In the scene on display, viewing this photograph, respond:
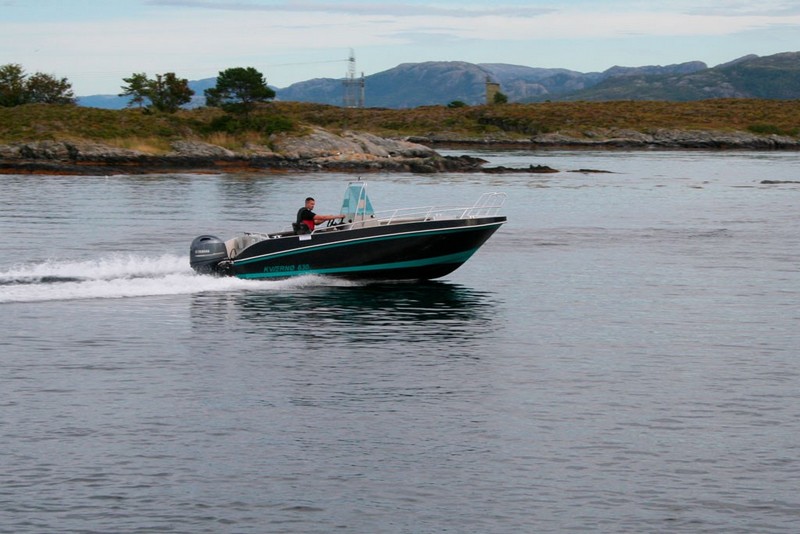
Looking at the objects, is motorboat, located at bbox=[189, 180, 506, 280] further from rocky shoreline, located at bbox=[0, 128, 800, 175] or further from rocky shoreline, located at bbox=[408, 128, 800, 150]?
rocky shoreline, located at bbox=[408, 128, 800, 150]

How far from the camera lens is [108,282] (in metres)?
28.7

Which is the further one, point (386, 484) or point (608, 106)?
point (608, 106)

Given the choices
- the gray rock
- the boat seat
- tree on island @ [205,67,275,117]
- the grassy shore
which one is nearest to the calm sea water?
the boat seat

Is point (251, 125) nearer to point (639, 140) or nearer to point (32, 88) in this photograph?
point (32, 88)

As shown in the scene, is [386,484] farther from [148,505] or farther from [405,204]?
[405,204]

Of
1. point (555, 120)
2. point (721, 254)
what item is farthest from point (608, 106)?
point (721, 254)

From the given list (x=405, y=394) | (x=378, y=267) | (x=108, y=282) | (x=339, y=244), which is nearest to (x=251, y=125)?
(x=108, y=282)

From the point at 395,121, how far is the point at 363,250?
131 metres

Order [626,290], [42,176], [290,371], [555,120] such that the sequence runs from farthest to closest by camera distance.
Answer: [555,120]
[42,176]
[626,290]
[290,371]

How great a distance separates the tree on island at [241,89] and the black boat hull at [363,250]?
75.4 metres

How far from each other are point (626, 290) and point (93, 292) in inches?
557

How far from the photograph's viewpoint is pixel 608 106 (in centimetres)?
16488

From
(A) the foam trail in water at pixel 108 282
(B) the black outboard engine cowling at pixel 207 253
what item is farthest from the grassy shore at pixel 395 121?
(B) the black outboard engine cowling at pixel 207 253

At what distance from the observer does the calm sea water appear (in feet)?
42.8
